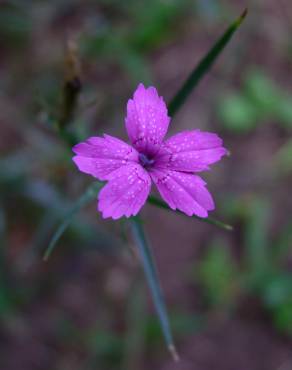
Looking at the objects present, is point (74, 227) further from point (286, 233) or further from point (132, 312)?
point (286, 233)

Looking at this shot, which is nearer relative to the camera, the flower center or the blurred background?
the flower center

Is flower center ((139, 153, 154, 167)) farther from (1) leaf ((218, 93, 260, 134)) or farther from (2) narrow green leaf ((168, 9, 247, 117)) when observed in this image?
(1) leaf ((218, 93, 260, 134))

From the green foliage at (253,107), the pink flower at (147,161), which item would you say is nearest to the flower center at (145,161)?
the pink flower at (147,161)

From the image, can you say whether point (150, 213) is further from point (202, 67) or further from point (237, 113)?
point (202, 67)

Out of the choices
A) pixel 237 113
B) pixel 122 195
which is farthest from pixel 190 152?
pixel 237 113

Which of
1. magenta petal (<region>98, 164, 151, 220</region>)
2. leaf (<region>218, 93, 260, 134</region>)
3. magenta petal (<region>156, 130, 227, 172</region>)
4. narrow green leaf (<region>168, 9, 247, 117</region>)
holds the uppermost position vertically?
narrow green leaf (<region>168, 9, 247, 117</region>)

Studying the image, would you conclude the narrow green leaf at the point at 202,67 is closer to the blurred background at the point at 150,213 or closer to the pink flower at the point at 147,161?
the pink flower at the point at 147,161

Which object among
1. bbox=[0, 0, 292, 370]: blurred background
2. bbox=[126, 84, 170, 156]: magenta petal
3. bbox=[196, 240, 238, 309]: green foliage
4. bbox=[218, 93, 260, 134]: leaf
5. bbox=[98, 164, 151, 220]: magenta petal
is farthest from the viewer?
bbox=[218, 93, 260, 134]: leaf

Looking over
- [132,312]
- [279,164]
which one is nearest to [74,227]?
[132,312]

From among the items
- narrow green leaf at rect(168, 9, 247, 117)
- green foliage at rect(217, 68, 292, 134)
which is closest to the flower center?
narrow green leaf at rect(168, 9, 247, 117)
